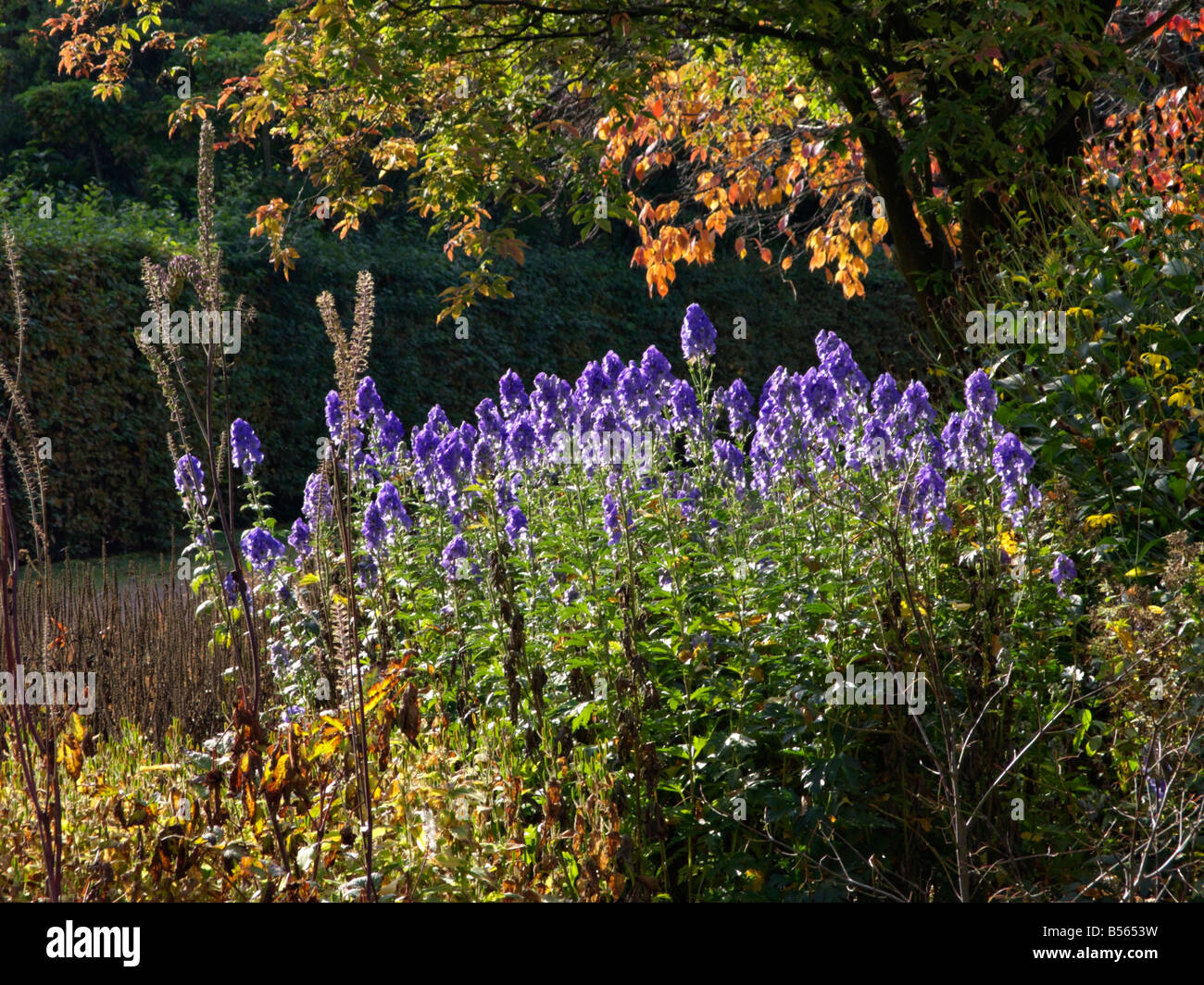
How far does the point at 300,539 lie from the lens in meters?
5.14

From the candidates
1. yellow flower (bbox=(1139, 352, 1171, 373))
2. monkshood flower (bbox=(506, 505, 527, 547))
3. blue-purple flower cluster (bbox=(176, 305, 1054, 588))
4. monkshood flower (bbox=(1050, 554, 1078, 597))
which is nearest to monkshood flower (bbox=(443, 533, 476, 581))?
blue-purple flower cluster (bbox=(176, 305, 1054, 588))

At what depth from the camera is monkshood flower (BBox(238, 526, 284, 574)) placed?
4.62m

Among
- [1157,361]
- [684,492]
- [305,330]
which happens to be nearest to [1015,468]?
[1157,361]

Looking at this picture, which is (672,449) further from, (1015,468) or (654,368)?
(1015,468)

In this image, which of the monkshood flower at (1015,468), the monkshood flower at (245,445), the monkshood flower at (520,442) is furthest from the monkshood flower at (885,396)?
the monkshood flower at (245,445)

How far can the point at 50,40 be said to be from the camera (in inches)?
714

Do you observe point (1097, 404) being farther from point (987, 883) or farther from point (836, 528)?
point (987, 883)

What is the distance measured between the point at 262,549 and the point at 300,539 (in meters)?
0.50

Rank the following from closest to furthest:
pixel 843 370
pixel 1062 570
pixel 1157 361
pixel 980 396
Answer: pixel 1062 570 → pixel 980 396 → pixel 1157 361 → pixel 843 370

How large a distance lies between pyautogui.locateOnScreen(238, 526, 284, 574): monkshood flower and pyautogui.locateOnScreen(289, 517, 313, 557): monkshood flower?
363 mm

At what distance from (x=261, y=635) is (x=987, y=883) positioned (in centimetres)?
363

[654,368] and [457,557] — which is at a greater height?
[654,368]

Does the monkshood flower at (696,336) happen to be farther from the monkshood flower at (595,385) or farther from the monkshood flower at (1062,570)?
the monkshood flower at (1062,570)
